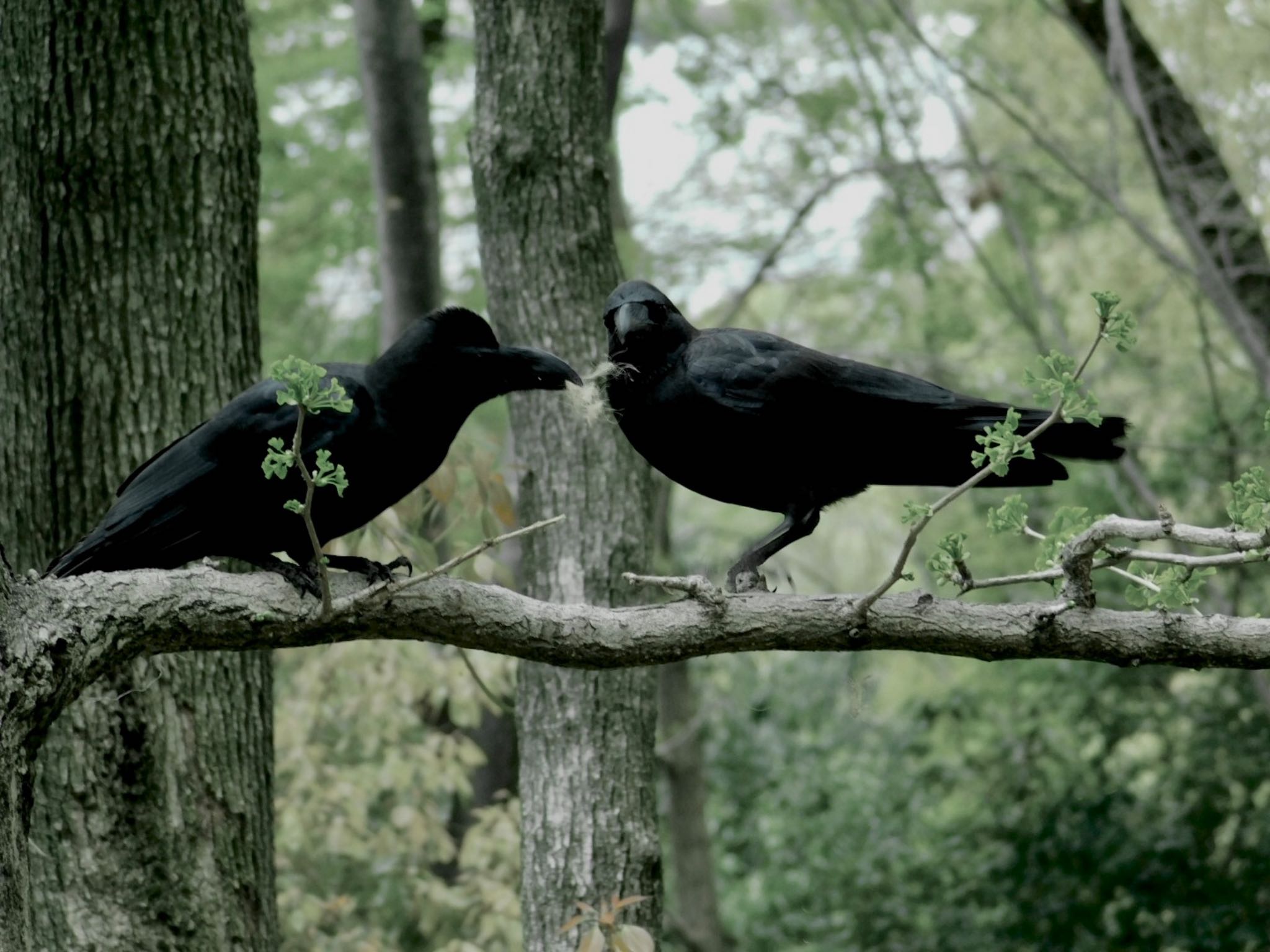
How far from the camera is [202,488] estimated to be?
11.7ft

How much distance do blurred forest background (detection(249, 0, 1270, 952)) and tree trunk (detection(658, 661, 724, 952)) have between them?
0.03 meters

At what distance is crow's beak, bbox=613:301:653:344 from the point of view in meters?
3.94

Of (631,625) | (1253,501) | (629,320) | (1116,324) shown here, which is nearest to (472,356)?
(629,320)

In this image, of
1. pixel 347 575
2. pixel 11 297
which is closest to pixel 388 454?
pixel 347 575

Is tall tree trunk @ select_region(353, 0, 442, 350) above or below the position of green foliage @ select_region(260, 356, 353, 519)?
above

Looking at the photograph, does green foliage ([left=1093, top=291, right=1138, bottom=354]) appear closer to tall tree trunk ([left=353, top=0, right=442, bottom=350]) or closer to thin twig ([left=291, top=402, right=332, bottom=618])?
thin twig ([left=291, top=402, right=332, bottom=618])

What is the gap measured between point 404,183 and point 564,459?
3828 mm

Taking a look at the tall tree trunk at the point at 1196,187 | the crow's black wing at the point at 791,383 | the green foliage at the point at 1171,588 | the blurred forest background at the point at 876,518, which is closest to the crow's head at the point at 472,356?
the crow's black wing at the point at 791,383

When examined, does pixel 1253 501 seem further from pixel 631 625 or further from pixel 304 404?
pixel 304 404

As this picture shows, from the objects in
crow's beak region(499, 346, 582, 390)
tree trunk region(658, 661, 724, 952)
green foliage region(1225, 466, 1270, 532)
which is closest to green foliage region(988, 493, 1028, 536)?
green foliage region(1225, 466, 1270, 532)

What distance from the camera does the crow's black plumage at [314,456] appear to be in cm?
353

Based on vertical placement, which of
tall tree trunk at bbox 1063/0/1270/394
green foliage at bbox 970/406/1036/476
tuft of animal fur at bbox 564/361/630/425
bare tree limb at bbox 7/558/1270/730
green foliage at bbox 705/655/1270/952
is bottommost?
green foliage at bbox 705/655/1270/952

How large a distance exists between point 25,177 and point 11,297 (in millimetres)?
351

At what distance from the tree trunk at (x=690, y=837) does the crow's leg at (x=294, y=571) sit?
7461 millimetres
